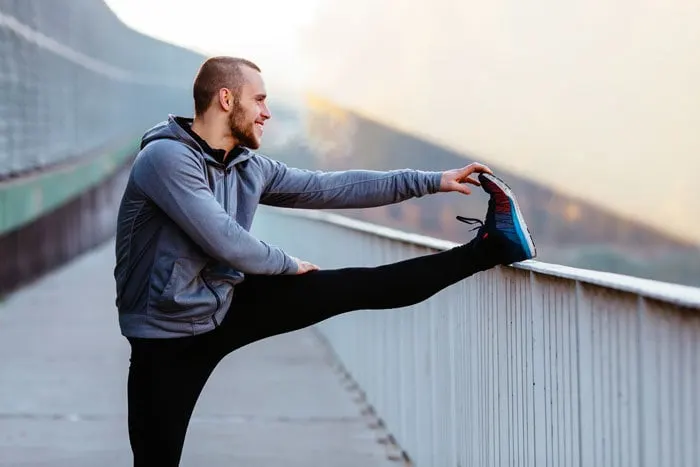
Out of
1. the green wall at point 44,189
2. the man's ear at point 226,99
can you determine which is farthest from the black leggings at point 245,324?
the green wall at point 44,189

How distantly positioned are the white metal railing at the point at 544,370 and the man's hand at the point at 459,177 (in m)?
0.31

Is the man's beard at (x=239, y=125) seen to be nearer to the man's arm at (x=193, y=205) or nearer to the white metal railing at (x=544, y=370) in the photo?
the man's arm at (x=193, y=205)

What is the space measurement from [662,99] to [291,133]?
441 inches

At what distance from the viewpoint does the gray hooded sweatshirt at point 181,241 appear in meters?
4.80

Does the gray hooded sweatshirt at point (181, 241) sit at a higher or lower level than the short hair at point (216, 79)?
lower

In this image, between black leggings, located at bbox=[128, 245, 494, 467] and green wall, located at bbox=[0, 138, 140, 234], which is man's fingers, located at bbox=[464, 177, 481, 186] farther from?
green wall, located at bbox=[0, 138, 140, 234]

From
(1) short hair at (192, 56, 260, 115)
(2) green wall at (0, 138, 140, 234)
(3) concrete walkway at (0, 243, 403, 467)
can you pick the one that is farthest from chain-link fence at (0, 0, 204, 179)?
(1) short hair at (192, 56, 260, 115)

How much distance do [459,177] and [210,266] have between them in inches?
34.8

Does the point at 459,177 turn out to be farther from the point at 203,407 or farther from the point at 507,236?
the point at 203,407

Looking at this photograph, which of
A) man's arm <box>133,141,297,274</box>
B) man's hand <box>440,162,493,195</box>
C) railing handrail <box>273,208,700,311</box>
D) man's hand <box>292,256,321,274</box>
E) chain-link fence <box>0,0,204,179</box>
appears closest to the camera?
railing handrail <box>273,208,700,311</box>

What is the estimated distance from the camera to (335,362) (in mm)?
12594

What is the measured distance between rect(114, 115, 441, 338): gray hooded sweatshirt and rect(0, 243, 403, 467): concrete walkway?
2.77m

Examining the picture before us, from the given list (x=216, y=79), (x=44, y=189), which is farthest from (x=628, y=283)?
(x=44, y=189)

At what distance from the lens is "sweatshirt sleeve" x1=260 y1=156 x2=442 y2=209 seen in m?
5.39
